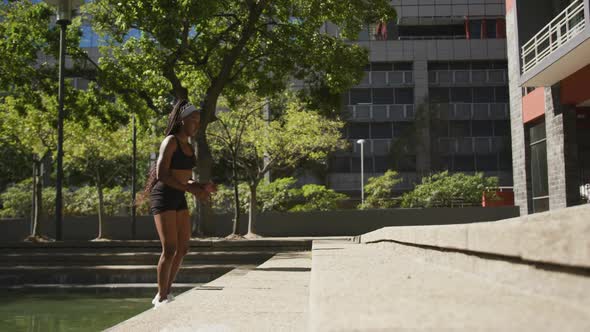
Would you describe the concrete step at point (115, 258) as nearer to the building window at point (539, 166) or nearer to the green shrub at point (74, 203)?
the building window at point (539, 166)

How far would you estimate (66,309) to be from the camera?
6637 mm

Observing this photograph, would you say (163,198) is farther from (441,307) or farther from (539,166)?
(539,166)

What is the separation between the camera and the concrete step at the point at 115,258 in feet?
37.4

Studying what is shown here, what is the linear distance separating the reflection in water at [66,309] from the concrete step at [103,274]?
1362 millimetres

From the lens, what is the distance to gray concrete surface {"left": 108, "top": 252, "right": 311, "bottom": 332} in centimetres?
340

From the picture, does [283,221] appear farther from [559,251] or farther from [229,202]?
[559,251]

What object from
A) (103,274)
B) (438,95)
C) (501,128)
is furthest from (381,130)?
(103,274)

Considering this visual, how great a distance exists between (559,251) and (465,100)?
1649 inches

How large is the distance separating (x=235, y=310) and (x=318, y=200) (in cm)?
2812

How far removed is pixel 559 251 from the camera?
1.90 metres

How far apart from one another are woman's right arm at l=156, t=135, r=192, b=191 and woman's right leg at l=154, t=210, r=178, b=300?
0.79 ft

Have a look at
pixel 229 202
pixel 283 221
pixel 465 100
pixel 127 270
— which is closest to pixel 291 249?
pixel 127 270

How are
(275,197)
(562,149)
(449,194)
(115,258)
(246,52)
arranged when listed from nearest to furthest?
(115,258), (246,52), (562,149), (449,194), (275,197)

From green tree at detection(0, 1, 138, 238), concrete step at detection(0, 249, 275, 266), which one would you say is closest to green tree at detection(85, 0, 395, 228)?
green tree at detection(0, 1, 138, 238)
